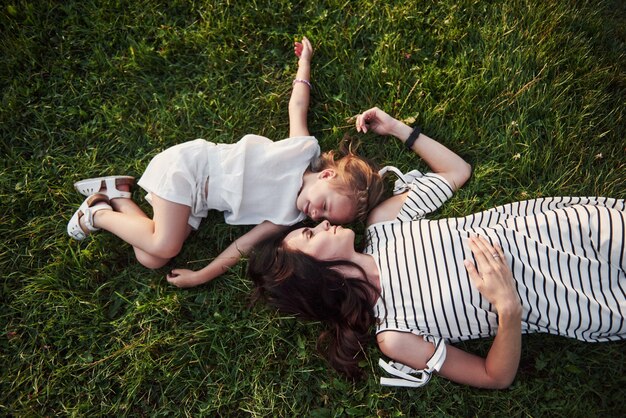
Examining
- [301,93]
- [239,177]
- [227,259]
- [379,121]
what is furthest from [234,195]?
[379,121]

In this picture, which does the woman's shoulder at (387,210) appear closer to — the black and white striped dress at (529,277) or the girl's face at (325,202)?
the girl's face at (325,202)

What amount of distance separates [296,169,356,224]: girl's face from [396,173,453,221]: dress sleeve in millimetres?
389

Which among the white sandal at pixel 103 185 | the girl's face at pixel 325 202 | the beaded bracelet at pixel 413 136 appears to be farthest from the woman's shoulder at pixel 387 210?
the white sandal at pixel 103 185

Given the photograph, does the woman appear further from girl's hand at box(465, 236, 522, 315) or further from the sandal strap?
the sandal strap

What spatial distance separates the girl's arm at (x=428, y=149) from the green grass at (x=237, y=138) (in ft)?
0.48

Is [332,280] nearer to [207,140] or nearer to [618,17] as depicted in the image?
[207,140]

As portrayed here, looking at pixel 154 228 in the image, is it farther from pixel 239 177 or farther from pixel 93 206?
pixel 239 177

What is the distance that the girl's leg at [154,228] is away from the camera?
3242 millimetres

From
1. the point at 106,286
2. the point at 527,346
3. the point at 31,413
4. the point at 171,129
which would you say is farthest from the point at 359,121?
the point at 31,413

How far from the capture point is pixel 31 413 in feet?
→ 10.4

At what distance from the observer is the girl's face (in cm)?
322

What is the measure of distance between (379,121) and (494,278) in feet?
5.00

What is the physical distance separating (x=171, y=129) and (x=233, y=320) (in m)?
1.66

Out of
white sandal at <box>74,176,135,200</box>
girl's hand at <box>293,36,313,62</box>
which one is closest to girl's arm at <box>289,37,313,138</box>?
girl's hand at <box>293,36,313,62</box>
